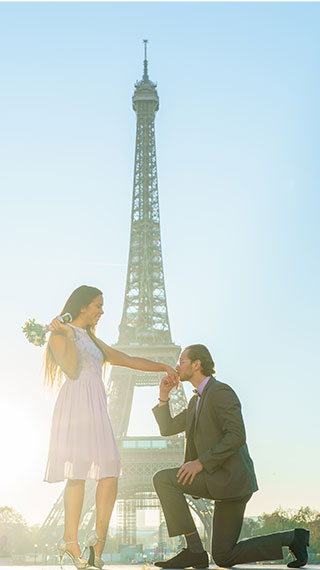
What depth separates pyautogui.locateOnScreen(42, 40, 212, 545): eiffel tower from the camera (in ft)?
143

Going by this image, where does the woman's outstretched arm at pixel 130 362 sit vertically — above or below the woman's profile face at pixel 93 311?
below

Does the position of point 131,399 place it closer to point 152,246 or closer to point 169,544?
point 152,246

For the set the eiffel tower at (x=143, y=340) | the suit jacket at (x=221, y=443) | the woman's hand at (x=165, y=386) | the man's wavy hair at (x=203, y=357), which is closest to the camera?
the suit jacket at (x=221, y=443)

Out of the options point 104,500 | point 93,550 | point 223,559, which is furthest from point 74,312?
point 223,559

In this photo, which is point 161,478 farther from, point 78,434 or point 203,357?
point 203,357

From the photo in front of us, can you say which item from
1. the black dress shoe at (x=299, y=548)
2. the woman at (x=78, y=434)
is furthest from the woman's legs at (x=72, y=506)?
the black dress shoe at (x=299, y=548)

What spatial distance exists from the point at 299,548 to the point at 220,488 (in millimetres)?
796

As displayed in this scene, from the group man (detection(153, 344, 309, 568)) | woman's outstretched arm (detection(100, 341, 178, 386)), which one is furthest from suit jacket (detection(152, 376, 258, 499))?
woman's outstretched arm (detection(100, 341, 178, 386))

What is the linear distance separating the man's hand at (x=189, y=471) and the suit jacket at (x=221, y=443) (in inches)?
2.1

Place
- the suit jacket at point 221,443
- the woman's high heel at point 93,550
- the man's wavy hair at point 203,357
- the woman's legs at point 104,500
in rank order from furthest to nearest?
the man's wavy hair at point 203,357
the woman's legs at point 104,500
the suit jacket at point 221,443
the woman's high heel at point 93,550

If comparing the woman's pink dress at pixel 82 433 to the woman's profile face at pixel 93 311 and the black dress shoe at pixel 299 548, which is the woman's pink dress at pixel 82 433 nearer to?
the woman's profile face at pixel 93 311

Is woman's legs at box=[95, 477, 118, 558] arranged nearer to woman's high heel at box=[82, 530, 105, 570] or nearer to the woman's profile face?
woman's high heel at box=[82, 530, 105, 570]

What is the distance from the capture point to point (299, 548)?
5926 mm

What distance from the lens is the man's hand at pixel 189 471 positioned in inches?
238
